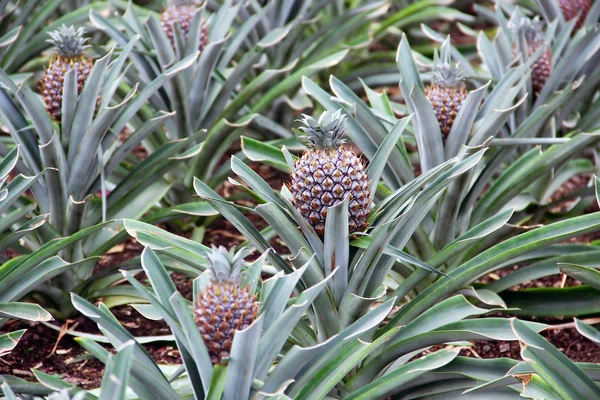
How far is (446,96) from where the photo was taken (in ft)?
6.17

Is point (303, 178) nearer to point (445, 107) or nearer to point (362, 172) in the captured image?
point (362, 172)

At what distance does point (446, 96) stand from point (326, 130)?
0.57 meters

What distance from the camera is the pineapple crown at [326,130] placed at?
1439 mm

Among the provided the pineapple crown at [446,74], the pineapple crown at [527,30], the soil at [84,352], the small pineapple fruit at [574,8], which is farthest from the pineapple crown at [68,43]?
the small pineapple fruit at [574,8]

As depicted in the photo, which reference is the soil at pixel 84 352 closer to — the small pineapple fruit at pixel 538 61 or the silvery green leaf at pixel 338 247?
the silvery green leaf at pixel 338 247

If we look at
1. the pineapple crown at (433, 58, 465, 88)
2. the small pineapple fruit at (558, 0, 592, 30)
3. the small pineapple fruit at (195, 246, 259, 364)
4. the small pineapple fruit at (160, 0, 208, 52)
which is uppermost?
the small pineapple fruit at (558, 0, 592, 30)

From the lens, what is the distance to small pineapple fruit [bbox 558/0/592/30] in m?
2.60

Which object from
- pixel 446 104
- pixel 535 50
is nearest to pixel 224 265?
pixel 446 104

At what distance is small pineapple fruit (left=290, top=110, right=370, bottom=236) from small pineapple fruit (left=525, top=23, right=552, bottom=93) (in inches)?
44.5

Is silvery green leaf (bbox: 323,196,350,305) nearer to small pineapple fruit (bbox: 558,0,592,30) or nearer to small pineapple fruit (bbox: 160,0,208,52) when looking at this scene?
small pineapple fruit (bbox: 160,0,208,52)

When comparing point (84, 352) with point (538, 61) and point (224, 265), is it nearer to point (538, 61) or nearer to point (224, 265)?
point (224, 265)

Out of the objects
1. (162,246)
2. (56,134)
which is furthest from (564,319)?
(56,134)

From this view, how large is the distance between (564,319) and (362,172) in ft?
3.35

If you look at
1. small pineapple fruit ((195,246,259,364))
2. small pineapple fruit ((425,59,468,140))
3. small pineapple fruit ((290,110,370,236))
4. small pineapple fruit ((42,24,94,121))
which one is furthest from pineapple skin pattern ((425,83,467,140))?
small pineapple fruit ((42,24,94,121))
